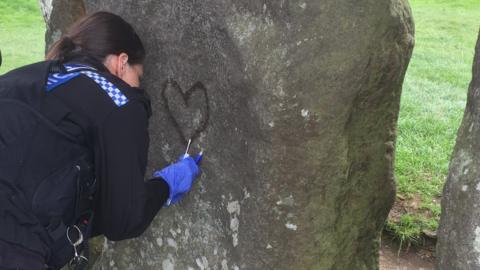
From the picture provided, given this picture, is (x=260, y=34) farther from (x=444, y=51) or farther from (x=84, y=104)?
(x=444, y=51)

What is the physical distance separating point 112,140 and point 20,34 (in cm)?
1165

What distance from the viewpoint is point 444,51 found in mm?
8250

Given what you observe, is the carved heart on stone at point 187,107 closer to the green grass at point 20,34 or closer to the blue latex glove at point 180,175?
the blue latex glove at point 180,175

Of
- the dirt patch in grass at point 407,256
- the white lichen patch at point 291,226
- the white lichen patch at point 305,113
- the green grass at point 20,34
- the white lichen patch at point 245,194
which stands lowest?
the green grass at point 20,34

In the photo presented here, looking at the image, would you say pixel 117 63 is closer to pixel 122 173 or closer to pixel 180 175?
pixel 122 173

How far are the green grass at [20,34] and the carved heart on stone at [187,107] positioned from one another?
6661mm

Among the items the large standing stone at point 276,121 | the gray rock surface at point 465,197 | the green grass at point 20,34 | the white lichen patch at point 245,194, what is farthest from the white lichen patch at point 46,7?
the green grass at point 20,34

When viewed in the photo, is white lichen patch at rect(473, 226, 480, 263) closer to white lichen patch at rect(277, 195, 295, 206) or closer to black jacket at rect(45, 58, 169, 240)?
white lichen patch at rect(277, 195, 295, 206)

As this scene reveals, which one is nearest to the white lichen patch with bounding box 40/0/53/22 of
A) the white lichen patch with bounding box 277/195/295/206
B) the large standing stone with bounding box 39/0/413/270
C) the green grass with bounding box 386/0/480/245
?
the large standing stone with bounding box 39/0/413/270

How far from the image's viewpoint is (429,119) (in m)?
4.97

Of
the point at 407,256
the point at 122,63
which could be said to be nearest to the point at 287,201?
the point at 122,63

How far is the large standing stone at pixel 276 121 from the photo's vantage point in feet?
6.92

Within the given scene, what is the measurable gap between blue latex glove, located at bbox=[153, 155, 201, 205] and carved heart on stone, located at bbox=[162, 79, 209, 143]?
0.42 ft

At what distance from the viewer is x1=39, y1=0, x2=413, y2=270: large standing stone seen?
2109mm
